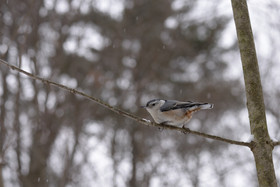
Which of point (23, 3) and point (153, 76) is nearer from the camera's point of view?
point (23, 3)

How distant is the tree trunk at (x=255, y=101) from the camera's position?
176 cm

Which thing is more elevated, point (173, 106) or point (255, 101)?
point (173, 106)

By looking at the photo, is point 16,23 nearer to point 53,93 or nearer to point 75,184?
point 53,93

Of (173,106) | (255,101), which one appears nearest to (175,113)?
(173,106)

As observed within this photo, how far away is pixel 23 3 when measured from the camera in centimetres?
846

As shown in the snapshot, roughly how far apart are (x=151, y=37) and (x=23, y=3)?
462 centimetres

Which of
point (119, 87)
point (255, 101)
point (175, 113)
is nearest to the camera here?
point (255, 101)

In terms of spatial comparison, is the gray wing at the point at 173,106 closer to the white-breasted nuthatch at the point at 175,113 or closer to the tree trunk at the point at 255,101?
the white-breasted nuthatch at the point at 175,113

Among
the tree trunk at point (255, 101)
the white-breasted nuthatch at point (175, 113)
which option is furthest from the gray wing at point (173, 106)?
the tree trunk at point (255, 101)

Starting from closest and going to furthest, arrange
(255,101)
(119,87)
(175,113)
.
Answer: (255,101)
(175,113)
(119,87)

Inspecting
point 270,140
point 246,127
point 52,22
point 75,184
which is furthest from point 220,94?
point 270,140

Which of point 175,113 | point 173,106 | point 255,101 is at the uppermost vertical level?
point 173,106

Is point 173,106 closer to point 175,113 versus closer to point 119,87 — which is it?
point 175,113

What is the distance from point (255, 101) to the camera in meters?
1.88
